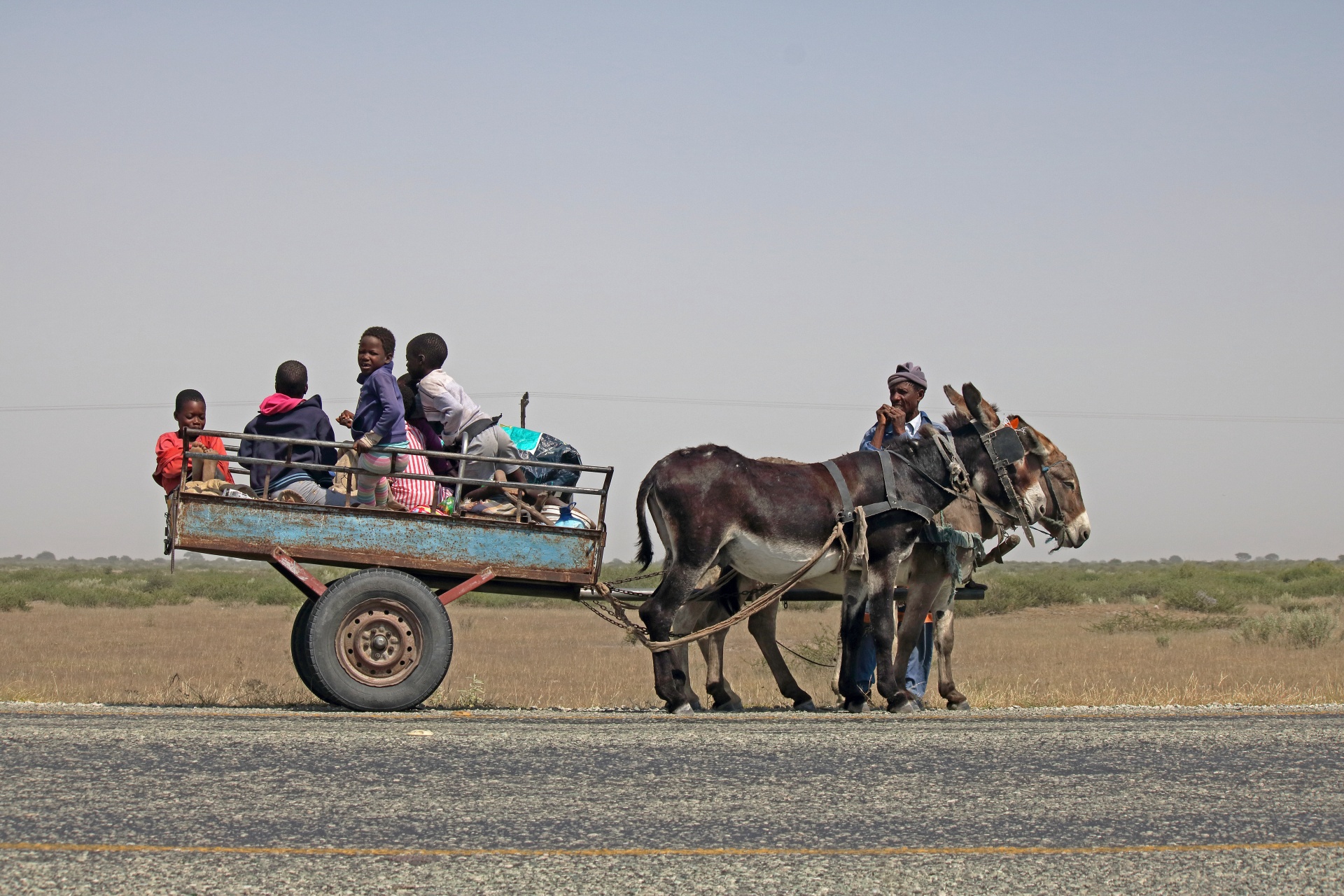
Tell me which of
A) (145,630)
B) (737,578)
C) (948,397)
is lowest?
(145,630)

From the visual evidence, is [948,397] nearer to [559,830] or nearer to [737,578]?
[737,578]

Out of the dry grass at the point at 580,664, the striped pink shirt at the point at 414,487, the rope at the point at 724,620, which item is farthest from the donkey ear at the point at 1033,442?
the striped pink shirt at the point at 414,487

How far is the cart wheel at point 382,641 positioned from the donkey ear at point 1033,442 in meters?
4.76

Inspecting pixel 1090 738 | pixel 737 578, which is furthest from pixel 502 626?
pixel 1090 738

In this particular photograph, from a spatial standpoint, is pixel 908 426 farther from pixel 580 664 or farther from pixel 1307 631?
pixel 1307 631

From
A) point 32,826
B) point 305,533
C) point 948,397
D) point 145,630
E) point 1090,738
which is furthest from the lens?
point 145,630

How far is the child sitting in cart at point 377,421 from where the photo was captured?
9.52 m

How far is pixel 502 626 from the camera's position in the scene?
3738 centimetres

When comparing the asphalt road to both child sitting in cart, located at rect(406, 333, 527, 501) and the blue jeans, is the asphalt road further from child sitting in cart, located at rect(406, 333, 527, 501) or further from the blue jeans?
the blue jeans

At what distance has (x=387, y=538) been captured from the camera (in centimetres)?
934

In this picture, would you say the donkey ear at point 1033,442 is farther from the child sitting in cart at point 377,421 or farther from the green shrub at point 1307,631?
the green shrub at point 1307,631

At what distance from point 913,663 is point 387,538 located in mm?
4734

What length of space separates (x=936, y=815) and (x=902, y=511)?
183 inches

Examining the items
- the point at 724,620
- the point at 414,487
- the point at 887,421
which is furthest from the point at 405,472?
the point at 887,421
